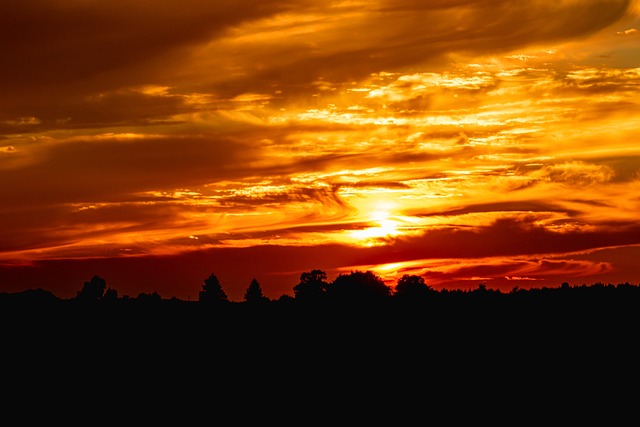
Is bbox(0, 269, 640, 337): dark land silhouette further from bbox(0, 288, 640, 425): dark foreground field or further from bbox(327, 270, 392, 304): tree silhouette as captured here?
bbox(327, 270, 392, 304): tree silhouette

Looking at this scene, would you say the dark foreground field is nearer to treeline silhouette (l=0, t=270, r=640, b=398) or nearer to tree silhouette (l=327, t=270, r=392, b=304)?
treeline silhouette (l=0, t=270, r=640, b=398)

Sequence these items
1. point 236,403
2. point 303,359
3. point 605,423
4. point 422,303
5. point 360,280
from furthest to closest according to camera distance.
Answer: point 360,280
point 422,303
point 303,359
point 236,403
point 605,423

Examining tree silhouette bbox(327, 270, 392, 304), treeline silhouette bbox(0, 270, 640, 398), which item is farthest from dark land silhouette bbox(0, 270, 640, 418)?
tree silhouette bbox(327, 270, 392, 304)

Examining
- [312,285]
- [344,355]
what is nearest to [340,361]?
[344,355]

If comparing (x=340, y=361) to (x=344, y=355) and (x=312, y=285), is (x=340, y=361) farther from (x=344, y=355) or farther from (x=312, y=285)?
(x=312, y=285)

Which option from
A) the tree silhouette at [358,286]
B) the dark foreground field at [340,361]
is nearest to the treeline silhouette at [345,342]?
the dark foreground field at [340,361]

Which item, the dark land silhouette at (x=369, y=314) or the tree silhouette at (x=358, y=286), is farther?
the tree silhouette at (x=358, y=286)

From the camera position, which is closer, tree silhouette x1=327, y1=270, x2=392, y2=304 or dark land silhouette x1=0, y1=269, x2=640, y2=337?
dark land silhouette x1=0, y1=269, x2=640, y2=337

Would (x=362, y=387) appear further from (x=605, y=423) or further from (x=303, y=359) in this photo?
(x=605, y=423)

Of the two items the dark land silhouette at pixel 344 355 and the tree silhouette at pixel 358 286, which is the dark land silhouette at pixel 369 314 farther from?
the tree silhouette at pixel 358 286

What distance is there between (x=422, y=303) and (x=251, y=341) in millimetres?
29920

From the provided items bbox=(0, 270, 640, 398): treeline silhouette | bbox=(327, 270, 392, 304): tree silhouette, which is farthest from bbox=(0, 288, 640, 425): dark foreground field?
bbox=(327, 270, 392, 304): tree silhouette

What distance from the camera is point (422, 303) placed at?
10675 centimetres

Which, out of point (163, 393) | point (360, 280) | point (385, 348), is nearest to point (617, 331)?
point (385, 348)
